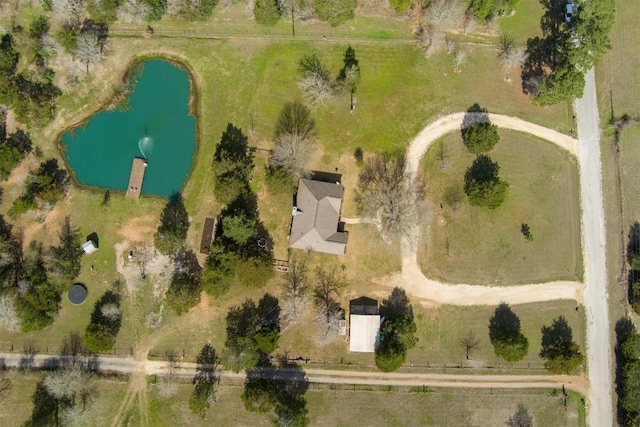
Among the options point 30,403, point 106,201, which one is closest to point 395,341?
point 106,201

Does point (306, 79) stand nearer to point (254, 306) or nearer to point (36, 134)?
point (254, 306)

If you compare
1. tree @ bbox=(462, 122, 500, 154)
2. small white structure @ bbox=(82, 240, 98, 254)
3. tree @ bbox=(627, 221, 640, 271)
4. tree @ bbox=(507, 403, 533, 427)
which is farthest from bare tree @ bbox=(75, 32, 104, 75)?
tree @ bbox=(627, 221, 640, 271)

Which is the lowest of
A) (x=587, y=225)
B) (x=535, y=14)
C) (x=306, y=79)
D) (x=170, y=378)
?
(x=170, y=378)

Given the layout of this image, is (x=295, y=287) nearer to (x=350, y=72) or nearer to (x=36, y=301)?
(x=350, y=72)

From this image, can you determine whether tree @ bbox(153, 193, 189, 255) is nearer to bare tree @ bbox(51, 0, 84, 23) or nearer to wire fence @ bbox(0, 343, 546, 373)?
wire fence @ bbox(0, 343, 546, 373)

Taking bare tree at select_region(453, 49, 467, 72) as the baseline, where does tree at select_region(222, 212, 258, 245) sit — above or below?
below

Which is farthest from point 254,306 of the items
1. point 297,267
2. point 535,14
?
point 535,14

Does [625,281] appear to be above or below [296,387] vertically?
above
